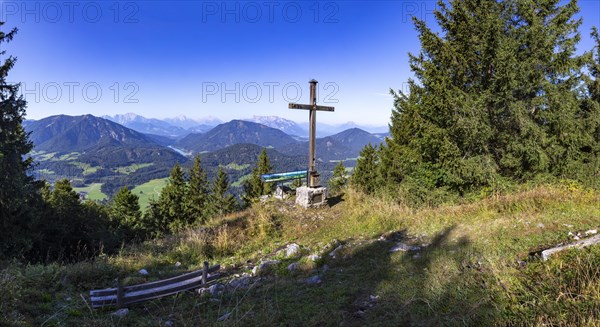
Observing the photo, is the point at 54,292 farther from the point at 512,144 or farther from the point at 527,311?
the point at 512,144

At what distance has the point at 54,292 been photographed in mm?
5480

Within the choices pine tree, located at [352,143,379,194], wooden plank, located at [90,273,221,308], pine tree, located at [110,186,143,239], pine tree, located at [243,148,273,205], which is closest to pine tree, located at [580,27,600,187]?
wooden plank, located at [90,273,221,308]

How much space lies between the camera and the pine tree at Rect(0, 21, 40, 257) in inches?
560

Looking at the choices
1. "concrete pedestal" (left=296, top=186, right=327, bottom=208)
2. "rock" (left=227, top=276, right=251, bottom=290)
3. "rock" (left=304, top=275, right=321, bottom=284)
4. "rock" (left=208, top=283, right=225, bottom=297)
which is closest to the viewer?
"rock" (left=208, top=283, right=225, bottom=297)

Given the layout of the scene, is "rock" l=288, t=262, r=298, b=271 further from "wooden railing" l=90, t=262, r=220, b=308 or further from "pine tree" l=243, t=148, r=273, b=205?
"pine tree" l=243, t=148, r=273, b=205

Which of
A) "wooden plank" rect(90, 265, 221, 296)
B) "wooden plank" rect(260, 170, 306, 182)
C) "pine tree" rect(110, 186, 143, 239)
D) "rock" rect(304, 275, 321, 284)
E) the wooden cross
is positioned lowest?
"pine tree" rect(110, 186, 143, 239)

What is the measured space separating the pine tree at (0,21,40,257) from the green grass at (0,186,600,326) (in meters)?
10.3

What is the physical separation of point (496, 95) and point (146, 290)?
13077mm

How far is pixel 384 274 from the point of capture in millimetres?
5492

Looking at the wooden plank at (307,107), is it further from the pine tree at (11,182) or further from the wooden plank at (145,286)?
the pine tree at (11,182)

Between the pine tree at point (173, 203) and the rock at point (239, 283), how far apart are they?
35009 mm

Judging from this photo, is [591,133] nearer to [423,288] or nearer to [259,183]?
[423,288]

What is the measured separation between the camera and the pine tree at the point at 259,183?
42031mm

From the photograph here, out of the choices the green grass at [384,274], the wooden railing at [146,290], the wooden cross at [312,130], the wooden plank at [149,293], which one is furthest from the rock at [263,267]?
the wooden cross at [312,130]
